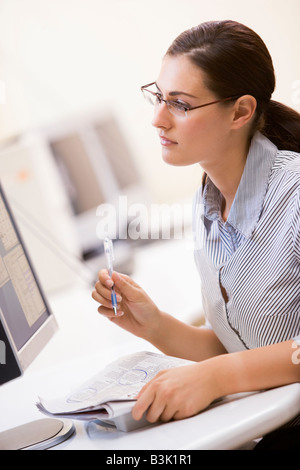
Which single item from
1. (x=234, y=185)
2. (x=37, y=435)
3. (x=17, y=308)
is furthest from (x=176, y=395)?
(x=234, y=185)

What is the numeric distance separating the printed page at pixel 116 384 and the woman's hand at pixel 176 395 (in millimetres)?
37

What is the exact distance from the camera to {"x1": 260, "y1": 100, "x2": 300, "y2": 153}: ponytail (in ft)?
3.80

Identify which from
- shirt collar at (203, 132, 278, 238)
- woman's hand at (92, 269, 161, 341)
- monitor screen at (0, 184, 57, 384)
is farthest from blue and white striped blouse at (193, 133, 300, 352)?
monitor screen at (0, 184, 57, 384)

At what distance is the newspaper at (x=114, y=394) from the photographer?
0.84 meters

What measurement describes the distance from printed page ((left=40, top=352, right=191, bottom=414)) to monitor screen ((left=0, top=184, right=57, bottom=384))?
3.7 inches

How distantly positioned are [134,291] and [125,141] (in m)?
1.74

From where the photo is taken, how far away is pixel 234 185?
1160 millimetres

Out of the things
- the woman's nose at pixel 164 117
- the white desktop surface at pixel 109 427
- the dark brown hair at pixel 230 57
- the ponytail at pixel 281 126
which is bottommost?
the white desktop surface at pixel 109 427

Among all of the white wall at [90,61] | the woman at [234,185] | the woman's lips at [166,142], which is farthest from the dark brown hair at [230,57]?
the white wall at [90,61]

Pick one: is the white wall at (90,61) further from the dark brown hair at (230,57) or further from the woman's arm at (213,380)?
the woman's arm at (213,380)

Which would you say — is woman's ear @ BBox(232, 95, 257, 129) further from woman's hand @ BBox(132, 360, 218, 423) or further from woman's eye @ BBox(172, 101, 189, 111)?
woman's hand @ BBox(132, 360, 218, 423)

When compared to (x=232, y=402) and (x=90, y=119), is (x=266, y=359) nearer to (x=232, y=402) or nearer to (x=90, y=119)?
(x=232, y=402)

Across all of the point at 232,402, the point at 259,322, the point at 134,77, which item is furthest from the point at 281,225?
the point at 134,77
